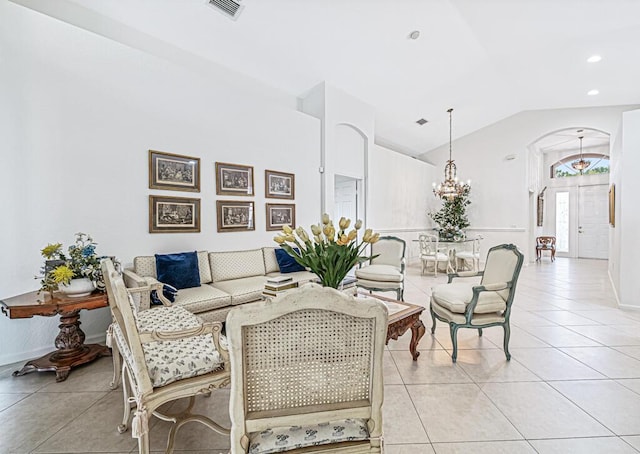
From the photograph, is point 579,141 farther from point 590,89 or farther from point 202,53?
point 202,53

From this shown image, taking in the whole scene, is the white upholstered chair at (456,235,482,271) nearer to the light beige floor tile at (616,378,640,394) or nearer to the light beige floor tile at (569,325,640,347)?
the light beige floor tile at (569,325,640,347)

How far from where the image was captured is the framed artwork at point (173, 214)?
362 centimetres

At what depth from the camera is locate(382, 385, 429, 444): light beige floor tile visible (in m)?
1.79

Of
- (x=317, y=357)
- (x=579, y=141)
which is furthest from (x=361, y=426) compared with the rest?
(x=579, y=141)

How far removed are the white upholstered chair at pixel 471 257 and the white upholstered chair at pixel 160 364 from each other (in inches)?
252

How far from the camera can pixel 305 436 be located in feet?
3.53

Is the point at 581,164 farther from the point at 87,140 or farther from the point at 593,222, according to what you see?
the point at 87,140

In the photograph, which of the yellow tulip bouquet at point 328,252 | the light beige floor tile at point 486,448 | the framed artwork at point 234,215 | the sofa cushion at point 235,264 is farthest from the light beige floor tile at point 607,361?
the framed artwork at point 234,215

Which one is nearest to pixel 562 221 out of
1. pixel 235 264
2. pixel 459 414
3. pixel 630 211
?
pixel 630 211

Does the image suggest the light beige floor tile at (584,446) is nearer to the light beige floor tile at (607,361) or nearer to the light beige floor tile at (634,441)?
the light beige floor tile at (634,441)

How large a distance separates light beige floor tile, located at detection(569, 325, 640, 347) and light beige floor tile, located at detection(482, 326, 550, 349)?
629 mm

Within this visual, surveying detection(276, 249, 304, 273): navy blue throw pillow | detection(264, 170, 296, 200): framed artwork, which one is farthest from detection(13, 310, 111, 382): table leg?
detection(264, 170, 296, 200): framed artwork

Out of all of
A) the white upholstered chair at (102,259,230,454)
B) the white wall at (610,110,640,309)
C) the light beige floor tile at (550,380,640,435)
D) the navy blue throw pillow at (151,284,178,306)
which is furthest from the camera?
the white wall at (610,110,640,309)

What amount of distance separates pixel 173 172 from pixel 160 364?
9.09 feet
